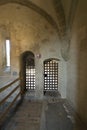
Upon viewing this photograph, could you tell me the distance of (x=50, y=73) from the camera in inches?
275

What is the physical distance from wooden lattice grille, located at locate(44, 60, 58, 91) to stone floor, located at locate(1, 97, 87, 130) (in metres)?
1.69

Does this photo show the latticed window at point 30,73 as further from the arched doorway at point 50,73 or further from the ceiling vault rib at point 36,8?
the ceiling vault rib at point 36,8

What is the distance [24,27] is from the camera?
21.0 ft

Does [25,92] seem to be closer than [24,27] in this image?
No

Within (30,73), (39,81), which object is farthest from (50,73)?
(30,73)

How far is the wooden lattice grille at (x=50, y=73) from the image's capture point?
6961 millimetres

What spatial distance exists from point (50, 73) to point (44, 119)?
301cm

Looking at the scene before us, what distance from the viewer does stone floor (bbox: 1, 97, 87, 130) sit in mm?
3660

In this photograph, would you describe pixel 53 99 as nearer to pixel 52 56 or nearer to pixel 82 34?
pixel 52 56

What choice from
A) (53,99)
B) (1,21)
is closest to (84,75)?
(53,99)

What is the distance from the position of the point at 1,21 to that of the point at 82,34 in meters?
3.63

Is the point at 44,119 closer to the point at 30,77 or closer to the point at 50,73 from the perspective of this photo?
the point at 50,73

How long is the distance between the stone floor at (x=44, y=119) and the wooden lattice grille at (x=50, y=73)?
1686mm

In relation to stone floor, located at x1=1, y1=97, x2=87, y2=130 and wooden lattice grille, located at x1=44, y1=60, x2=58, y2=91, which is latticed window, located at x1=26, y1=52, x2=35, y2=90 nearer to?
wooden lattice grille, located at x1=44, y1=60, x2=58, y2=91
